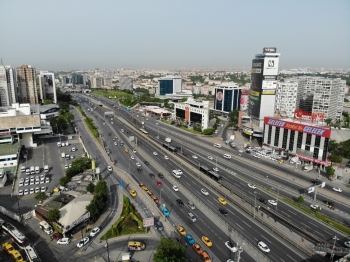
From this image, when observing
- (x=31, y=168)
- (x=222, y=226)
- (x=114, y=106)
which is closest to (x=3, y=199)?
(x=31, y=168)

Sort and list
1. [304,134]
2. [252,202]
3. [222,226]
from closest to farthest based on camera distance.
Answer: [222,226] < [252,202] < [304,134]

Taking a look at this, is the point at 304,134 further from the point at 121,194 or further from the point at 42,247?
the point at 42,247

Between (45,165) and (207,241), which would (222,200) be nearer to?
(207,241)

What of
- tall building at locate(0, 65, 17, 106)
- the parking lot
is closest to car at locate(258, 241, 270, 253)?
the parking lot

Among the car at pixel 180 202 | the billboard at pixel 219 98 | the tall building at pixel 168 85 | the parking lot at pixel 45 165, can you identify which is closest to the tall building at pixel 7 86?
the parking lot at pixel 45 165

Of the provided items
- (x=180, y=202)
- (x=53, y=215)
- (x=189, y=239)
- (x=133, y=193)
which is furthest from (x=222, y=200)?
(x=53, y=215)

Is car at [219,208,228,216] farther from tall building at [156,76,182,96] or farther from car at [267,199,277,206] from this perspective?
tall building at [156,76,182,96]
